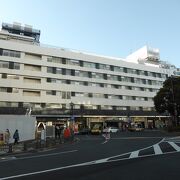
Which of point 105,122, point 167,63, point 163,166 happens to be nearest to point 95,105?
point 105,122

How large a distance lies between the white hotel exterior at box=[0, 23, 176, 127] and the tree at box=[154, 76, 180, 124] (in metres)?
17.2

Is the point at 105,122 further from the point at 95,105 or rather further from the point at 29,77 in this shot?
the point at 29,77

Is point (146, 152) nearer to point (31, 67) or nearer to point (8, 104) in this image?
point (8, 104)

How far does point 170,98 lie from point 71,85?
23.2m

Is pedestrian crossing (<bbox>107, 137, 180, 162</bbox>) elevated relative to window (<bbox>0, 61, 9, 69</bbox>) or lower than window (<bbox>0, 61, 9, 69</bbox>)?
lower

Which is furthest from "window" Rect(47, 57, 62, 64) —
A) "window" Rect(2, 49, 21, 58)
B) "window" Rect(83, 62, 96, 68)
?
"window" Rect(2, 49, 21, 58)

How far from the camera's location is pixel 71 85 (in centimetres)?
5675

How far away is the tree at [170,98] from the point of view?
4081 cm

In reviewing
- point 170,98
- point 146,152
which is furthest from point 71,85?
point 146,152

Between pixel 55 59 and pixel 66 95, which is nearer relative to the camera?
pixel 66 95

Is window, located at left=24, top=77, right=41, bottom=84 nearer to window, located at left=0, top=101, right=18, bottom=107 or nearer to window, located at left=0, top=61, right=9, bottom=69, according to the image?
window, located at left=0, top=61, right=9, bottom=69

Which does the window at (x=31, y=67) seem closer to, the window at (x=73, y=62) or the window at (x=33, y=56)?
the window at (x=33, y=56)

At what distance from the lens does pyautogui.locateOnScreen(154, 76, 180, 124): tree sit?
40812mm

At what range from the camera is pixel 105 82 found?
2450 inches
